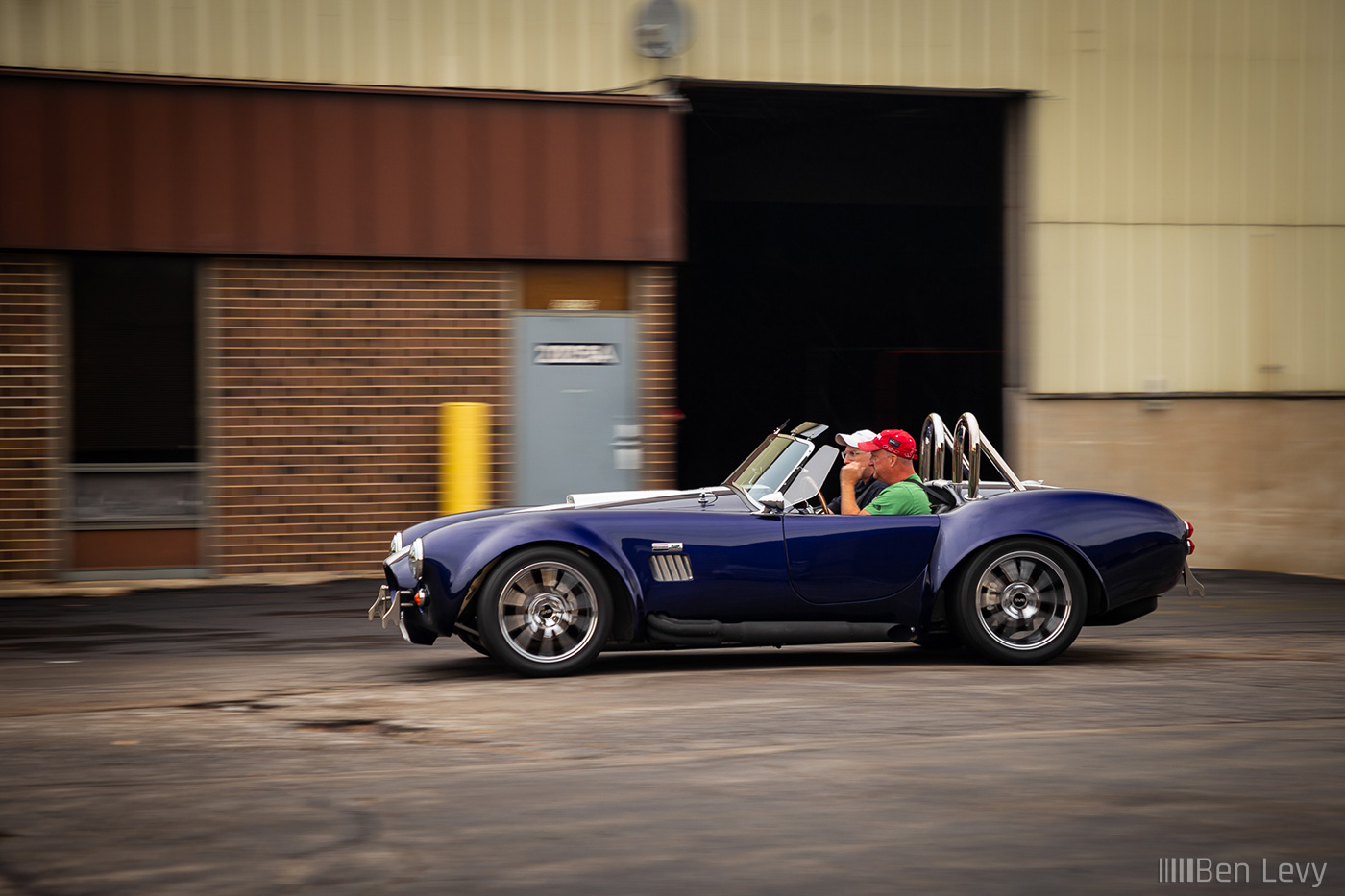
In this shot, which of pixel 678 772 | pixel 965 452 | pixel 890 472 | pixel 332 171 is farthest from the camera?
pixel 332 171

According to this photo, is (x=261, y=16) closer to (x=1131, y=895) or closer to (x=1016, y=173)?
(x=1016, y=173)

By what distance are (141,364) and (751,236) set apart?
Answer: 1406 centimetres

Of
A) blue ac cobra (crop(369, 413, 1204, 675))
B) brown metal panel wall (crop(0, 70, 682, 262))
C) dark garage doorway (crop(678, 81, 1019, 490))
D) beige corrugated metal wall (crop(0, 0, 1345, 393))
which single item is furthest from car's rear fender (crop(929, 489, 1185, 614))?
dark garage doorway (crop(678, 81, 1019, 490))

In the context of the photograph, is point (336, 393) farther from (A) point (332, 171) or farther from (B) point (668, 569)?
(B) point (668, 569)

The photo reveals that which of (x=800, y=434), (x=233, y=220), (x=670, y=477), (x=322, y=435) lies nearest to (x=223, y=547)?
(x=322, y=435)

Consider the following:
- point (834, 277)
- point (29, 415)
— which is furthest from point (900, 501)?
point (834, 277)

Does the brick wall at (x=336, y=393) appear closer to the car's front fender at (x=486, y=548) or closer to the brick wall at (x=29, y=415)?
the brick wall at (x=29, y=415)

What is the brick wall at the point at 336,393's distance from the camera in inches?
536

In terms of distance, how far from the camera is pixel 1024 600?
8062 mm

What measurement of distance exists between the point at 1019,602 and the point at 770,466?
1.50 meters

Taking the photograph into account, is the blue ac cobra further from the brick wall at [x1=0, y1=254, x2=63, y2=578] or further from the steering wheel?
the brick wall at [x1=0, y1=254, x2=63, y2=578]

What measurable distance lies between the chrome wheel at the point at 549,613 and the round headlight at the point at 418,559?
0.43 m

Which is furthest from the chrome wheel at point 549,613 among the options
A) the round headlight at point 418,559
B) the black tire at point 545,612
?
the round headlight at point 418,559

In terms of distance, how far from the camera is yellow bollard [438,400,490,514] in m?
13.8
